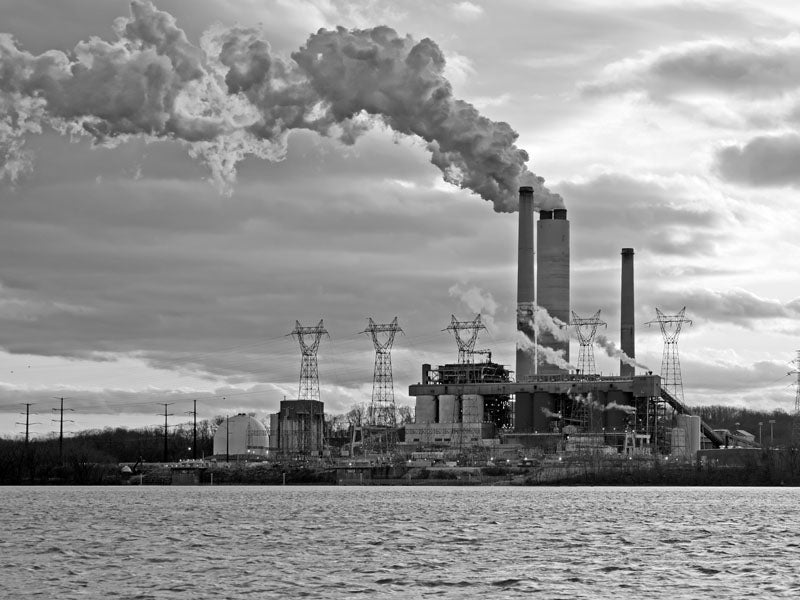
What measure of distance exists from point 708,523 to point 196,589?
5804cm

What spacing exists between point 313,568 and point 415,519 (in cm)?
4502

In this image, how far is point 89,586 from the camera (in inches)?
2544

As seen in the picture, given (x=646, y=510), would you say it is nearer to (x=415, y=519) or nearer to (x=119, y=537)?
(x=415, y=519)

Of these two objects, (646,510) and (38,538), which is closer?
(38,538)

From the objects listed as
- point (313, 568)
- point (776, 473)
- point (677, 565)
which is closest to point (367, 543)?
point (313, 568)

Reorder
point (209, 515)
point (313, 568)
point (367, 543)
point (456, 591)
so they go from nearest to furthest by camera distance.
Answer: point (456, 591), point (313, 568), point (367, 543), point (209, 515)

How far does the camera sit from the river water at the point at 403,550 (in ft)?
209


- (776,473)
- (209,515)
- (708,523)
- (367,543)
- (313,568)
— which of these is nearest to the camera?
(313,568)

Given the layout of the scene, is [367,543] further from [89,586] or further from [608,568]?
[89,586]

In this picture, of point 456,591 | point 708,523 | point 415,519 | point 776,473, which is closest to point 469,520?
point 415,519

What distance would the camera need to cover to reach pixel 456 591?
204ft

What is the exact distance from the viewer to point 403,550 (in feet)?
273

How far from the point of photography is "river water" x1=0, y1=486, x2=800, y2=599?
63.8 m

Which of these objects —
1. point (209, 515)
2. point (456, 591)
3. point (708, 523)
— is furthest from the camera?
point (209, 515)
